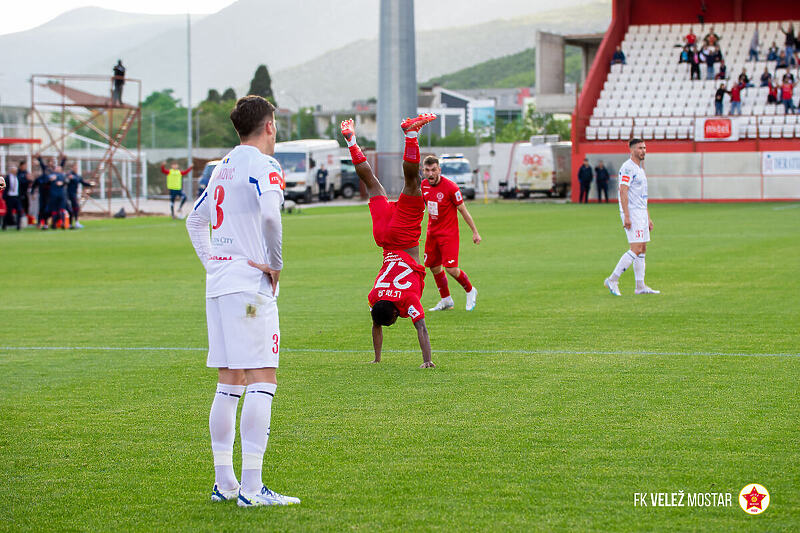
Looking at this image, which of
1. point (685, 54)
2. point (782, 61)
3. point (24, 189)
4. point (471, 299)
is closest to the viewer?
point (471, 299)

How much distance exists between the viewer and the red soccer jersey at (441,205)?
12.7 m

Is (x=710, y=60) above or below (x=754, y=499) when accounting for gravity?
above

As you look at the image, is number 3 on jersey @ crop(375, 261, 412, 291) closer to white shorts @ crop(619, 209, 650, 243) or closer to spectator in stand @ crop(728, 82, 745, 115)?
white shorts @ crop(619, 209, 650, 243)

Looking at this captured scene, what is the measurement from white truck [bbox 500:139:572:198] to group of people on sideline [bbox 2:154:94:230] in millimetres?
24615

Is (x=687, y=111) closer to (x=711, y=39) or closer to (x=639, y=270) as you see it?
(x=711, y=39)

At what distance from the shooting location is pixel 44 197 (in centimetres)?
3247

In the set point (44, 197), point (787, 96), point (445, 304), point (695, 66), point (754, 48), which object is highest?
point (754, 48)

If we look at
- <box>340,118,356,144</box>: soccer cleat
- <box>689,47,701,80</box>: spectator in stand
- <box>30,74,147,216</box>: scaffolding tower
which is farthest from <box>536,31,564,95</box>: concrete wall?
<box>340,118,356,144</box>: soccer cleat

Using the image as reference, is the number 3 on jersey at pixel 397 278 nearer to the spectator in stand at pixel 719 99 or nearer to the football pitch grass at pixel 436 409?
the football pitch grass at pixel 436 409

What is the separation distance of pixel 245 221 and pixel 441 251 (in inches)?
306

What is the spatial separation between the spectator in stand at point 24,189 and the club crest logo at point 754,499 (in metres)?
29.6

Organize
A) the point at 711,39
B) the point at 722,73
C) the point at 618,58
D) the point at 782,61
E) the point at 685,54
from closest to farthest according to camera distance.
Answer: the point at 782,61
the point at 722,73
the point at 711,39
the point at 685,54
the point at 618,58

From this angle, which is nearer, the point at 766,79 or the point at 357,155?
the point at 357,155

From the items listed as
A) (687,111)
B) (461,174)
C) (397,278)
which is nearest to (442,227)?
(397,278)
